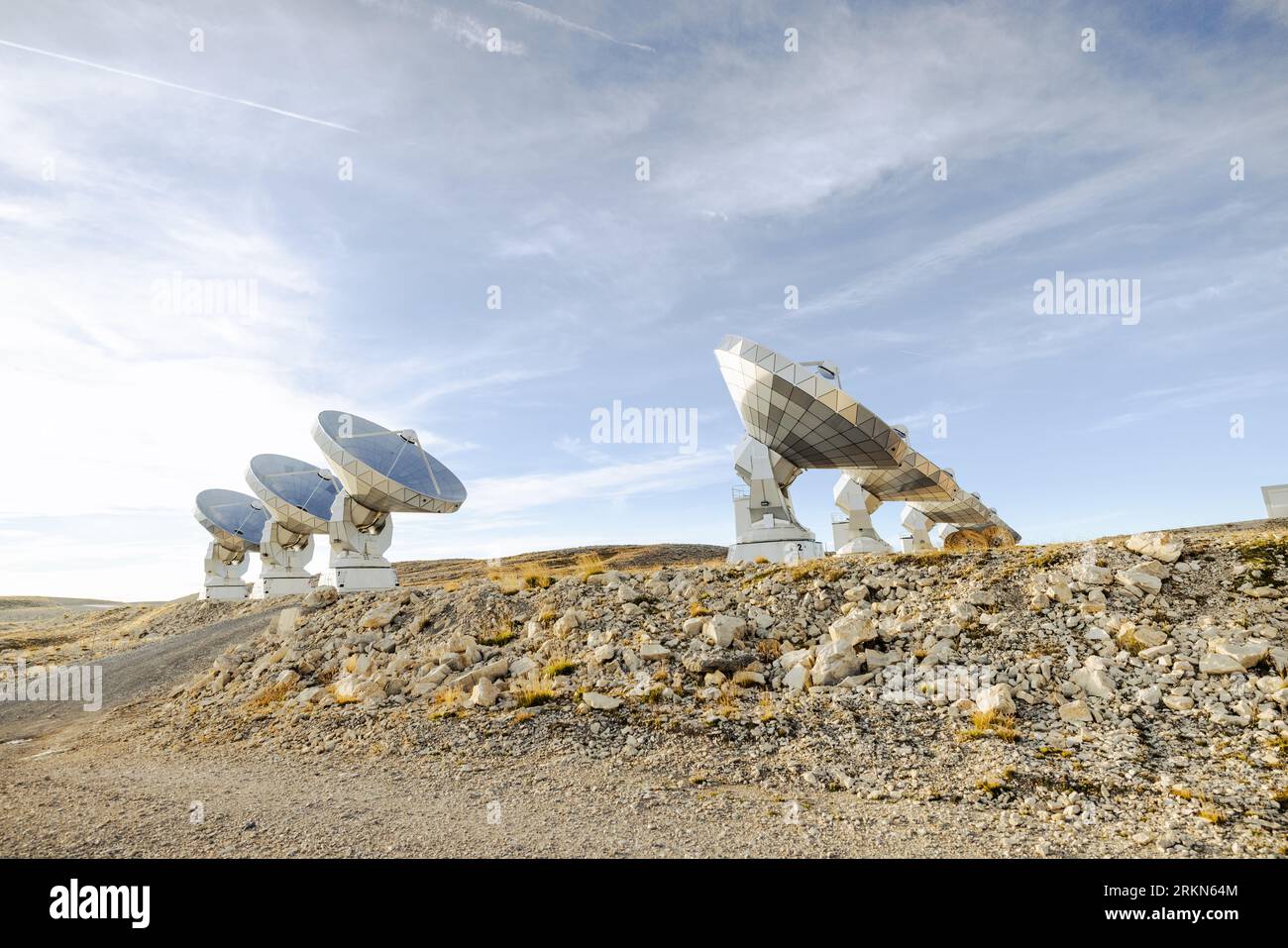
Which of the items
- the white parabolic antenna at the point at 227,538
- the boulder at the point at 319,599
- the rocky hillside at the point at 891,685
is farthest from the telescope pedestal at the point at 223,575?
the rocky hillside at the point at 891,685

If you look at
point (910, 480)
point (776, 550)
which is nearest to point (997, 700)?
point (776, 550)

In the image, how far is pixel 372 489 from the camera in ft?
87.1

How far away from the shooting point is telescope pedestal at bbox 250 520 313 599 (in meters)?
37.0

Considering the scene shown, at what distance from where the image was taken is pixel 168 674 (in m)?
18.8

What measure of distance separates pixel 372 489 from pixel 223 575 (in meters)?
26.8

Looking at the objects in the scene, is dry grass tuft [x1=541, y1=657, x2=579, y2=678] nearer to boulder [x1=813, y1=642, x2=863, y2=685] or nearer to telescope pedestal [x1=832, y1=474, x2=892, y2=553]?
boulder [x1=813, y1=642, x2=863, y2=685]

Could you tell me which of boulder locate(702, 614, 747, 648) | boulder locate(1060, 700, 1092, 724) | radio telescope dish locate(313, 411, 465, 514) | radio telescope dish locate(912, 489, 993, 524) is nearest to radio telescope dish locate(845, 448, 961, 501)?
radio telescope dish locate(912, 489, 993, 524)

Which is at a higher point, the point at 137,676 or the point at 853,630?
the point at 853,630

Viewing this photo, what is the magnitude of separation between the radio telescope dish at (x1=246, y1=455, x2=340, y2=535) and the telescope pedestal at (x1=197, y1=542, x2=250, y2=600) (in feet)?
41.4

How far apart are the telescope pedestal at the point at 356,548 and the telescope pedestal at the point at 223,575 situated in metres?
22.2

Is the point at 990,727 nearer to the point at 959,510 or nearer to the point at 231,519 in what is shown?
the point at 959,510
